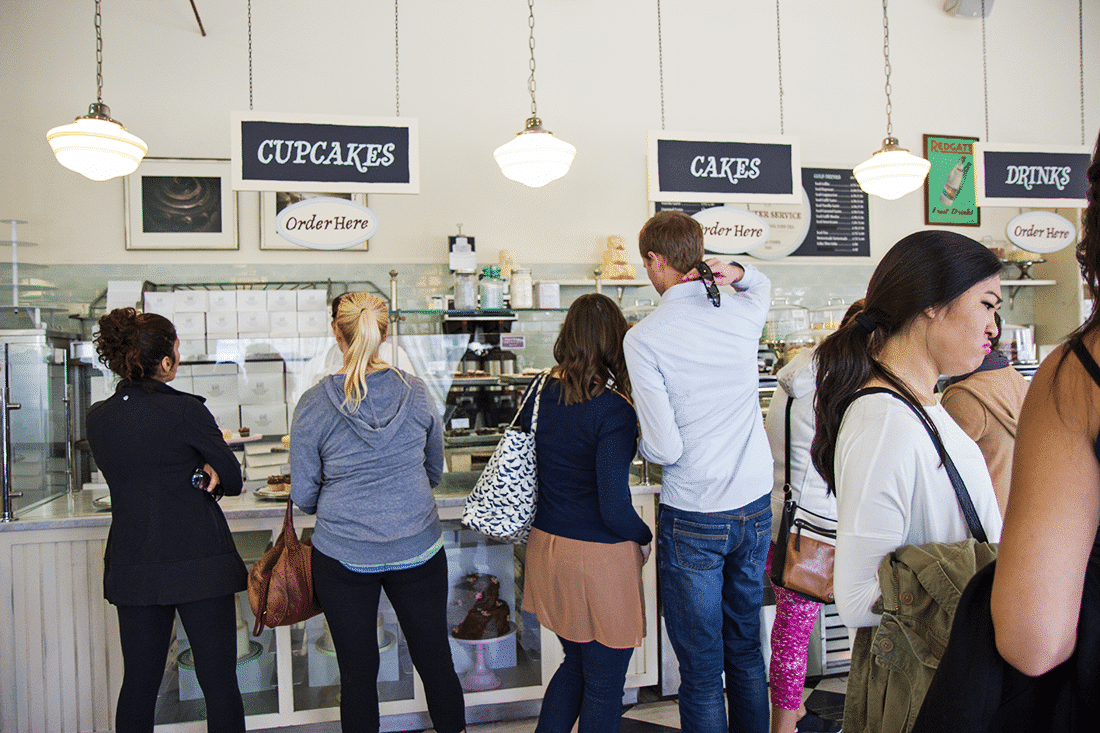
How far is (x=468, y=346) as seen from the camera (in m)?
4.97

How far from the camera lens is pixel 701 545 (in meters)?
2.06

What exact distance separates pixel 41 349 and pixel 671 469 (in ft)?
8.91

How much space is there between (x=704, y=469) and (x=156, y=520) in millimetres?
1613

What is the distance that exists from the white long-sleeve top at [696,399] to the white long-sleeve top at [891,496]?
830 millimetres

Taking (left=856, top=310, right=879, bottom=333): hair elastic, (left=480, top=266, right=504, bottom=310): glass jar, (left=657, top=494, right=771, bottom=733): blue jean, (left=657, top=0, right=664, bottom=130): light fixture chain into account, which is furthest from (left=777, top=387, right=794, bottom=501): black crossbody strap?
(left=657, top=0, right=664, bottom=130): light fixture chain

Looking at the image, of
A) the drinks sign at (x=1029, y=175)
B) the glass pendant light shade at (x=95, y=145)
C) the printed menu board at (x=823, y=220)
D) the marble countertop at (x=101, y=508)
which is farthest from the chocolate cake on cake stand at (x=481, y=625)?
the printed menu board at (x=823, y=220)

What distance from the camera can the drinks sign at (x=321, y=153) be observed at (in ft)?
9.81

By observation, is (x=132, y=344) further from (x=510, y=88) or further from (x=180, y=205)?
(x=510, y=88)

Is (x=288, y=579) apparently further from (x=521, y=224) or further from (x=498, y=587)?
(x=521, y=224)

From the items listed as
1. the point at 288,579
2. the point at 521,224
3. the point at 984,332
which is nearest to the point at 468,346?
the point at 521,224

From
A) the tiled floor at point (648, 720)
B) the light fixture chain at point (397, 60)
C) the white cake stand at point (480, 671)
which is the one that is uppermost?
the light fixture chain at point (397, 60)

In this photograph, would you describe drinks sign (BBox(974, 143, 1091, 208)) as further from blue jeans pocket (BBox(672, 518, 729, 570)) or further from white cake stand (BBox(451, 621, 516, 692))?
white cake stand (BBox(451, 621, 516, 692))

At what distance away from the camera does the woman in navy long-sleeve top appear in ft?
6.54

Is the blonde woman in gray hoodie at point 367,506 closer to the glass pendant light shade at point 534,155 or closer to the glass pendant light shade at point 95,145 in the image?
the glass pendant light shade at point 534,155
